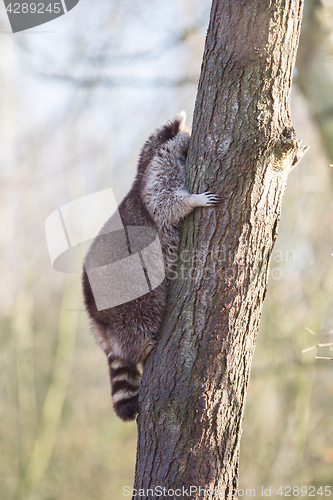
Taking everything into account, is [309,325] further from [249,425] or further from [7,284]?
[7,284]

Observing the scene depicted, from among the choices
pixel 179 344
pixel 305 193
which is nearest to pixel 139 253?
pixel 179 344

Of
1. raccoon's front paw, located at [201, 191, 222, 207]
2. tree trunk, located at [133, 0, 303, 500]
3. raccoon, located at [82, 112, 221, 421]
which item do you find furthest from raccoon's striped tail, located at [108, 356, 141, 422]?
raccoon's front paw, located at [201, 191, 222, 207]

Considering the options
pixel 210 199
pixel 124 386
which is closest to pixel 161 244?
pixel 210 199

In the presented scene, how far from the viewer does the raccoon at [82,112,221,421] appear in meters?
2.99

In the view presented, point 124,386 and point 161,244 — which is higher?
point 161,244

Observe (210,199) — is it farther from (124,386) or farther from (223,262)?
(124,386)

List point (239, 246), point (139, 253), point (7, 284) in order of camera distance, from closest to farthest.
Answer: point (239, 246), point (139, 253), point (7, 284)

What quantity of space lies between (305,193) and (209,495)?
23.0 feet

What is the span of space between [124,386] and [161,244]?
1.15 metres

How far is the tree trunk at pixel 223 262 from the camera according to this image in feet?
7.95

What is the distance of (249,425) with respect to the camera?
887 cm

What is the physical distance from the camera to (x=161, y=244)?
10.7 feet

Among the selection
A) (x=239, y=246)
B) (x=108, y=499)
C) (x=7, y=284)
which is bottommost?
(x=108, y=499)

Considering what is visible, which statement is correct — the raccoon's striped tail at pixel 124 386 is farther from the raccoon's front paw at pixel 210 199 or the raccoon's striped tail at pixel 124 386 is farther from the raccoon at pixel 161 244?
the raccoon's front paw at pixel 210 199
